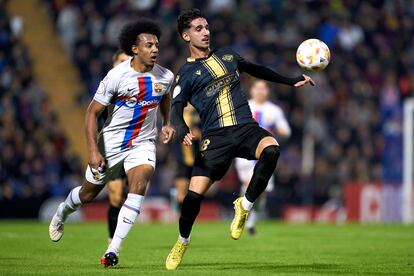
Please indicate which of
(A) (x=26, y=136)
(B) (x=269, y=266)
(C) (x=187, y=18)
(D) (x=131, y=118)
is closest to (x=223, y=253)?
(B) (x=269, y=266)

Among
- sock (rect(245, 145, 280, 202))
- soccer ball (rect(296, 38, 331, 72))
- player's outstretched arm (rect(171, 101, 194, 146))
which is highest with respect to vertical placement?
soccer ball (rect(296, 38, 331, 72))

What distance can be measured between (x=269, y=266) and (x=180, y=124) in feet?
5.84

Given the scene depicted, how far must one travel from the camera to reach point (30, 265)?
9898mm

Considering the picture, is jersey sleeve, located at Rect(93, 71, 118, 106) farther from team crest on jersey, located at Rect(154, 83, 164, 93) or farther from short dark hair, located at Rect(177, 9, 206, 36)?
short dark hair, located at Rect(177, 9, 206, 36)

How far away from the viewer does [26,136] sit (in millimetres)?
23422

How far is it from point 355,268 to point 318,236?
6166 millimetres

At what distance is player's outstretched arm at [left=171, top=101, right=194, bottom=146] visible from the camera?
950 centimetres

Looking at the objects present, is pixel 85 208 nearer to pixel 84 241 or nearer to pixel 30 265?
pixel 84 241

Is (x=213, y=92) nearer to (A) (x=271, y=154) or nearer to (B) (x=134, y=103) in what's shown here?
(B) (x=134, y=103)

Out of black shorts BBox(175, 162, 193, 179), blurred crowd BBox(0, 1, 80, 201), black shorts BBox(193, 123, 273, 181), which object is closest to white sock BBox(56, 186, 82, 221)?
black shorts BBox(193, 123, 273, 181)

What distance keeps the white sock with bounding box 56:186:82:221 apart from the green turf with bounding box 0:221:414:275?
54cm

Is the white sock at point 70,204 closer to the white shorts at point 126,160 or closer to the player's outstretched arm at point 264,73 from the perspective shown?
the white shorts at point 126,160

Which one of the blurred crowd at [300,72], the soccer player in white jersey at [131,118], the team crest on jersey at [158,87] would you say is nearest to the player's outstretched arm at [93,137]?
the soccer player in white jersey at [131,118]

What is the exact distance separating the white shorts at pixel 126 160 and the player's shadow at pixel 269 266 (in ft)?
3.93
